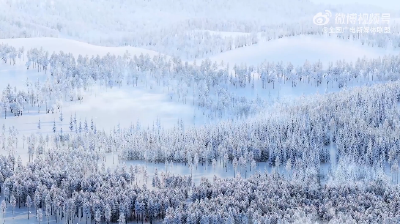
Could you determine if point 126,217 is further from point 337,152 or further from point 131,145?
point 337,152

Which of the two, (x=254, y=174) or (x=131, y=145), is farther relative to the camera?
(x=131, y=145)

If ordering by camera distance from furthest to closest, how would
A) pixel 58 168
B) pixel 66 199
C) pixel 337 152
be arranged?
pixel 337 152, pixel 58 168, pixel 66 199

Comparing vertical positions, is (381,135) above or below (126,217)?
above

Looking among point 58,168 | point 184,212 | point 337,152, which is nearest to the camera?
point 184,212

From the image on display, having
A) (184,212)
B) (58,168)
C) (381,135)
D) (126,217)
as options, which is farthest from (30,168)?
(381,135)

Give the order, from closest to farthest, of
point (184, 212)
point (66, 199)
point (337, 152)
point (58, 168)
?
point (184, 212) < point (66, 199) < point (58, 168) < point (337, 152)

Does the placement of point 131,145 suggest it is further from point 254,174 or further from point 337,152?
point 337,152

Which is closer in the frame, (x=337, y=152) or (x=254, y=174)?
(x=254, y=174)

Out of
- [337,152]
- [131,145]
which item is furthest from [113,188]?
[337,152]

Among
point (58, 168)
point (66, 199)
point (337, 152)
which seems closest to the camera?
point (66, 199)
